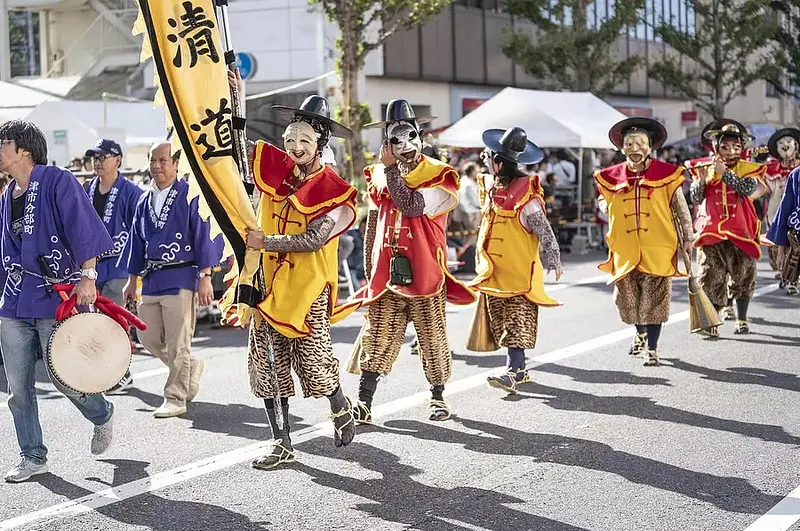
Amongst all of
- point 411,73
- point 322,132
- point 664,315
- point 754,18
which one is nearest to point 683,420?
point 664,315

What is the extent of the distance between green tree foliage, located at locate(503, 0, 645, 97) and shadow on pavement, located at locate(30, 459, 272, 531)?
22.3 metres

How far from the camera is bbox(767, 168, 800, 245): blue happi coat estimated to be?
29.7 feet

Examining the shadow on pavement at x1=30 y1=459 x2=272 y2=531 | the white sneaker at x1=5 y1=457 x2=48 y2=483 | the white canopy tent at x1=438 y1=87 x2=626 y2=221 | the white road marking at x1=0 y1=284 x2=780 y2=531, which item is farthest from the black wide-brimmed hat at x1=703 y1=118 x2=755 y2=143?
the white canopy tent at x1=438 y1=87 x2=626 y2=221

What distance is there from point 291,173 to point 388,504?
1924mm

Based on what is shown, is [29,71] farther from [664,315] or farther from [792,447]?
[792,447]

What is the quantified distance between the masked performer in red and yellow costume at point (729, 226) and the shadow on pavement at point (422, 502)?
5.42 metres

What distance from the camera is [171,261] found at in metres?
8.03

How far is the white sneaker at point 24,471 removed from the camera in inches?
244

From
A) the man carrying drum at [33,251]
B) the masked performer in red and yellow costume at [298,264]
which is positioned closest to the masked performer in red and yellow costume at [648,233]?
the masked performer in red and yellow costume at [298,264]

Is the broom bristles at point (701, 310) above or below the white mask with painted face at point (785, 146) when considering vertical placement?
below

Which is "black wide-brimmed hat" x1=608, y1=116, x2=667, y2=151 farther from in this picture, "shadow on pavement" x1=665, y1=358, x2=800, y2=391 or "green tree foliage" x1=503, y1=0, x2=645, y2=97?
"green tree foliage" x1=503, y1=0, x2=645, y2=97

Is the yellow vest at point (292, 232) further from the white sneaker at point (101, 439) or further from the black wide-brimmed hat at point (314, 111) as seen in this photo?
the white sneaker at point (101, 439)

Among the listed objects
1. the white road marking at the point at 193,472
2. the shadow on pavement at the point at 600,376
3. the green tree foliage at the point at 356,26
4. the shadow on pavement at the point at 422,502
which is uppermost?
the green tree foliage at the point at 356,26

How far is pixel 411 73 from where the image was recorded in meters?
28.4
